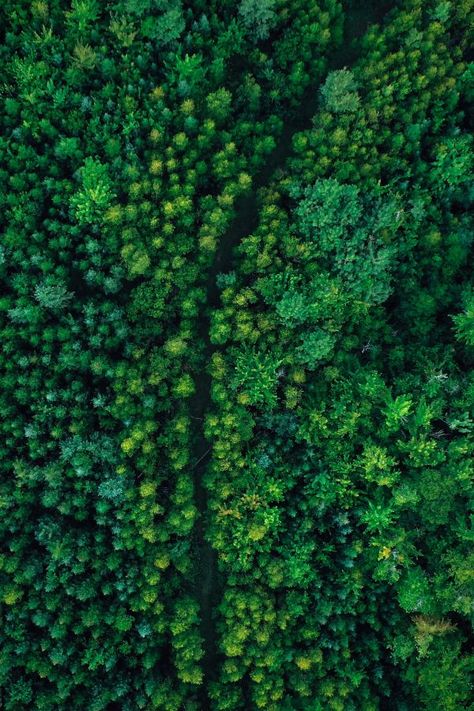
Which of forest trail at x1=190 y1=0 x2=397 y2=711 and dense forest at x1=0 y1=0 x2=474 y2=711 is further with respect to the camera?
forest trail at x1=190 y1=0 x2=397 y2=711

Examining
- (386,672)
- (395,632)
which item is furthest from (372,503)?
(386,672)

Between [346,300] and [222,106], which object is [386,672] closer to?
[346,300]

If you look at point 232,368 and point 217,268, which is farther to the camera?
point 217,268

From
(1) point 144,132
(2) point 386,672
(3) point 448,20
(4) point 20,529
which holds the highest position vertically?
(3) point 448,20

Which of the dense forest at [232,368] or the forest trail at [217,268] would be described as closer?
the dense forest at [232,368]
